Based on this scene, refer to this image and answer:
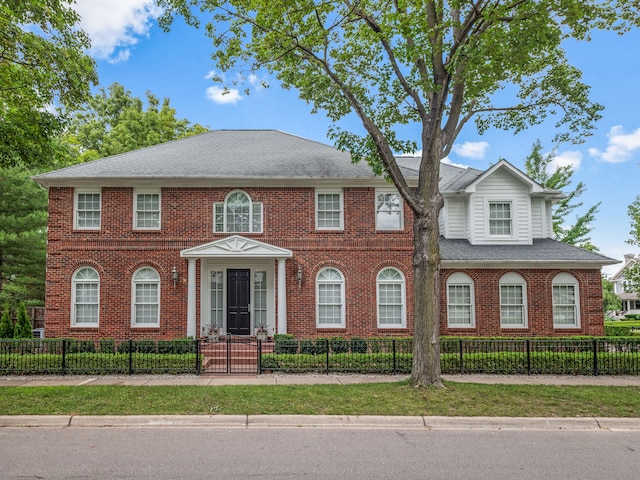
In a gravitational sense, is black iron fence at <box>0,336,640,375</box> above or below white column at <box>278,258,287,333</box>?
below

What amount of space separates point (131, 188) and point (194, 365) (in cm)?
772

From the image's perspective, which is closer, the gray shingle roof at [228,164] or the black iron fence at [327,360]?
the black iron fence at [327,360]

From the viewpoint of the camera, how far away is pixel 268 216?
1633 cm

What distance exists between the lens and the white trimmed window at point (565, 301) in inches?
679

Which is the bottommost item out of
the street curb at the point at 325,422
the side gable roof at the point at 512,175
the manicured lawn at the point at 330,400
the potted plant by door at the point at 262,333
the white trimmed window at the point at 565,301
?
the street curb at the point at 325,422

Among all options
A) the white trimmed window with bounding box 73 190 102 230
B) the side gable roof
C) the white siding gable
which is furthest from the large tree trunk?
the white trimmed window with bounding box 73 190 102 230

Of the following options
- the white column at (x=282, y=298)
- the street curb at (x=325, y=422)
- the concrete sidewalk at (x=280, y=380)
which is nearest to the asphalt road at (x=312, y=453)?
the street curb at (x=325, y=422)

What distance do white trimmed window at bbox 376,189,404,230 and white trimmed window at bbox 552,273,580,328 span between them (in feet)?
21.5

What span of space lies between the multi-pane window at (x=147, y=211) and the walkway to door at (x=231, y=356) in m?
4.71

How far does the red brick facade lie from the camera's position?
51.7 feet

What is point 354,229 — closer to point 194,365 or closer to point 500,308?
point 500,308

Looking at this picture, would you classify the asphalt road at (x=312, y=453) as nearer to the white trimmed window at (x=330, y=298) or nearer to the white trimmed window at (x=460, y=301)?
the white trimmed window at (x=330, y=298)

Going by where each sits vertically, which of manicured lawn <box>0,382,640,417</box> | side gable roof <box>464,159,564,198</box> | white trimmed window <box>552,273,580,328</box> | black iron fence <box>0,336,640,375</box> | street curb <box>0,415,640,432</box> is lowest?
street curb <box>0,415,640,432</box>

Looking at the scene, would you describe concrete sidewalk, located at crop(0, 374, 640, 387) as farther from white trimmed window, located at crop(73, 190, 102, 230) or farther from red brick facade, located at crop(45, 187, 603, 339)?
white trimmed window, located at crop(73, 190, 102, 230)
